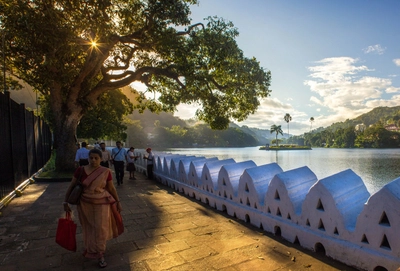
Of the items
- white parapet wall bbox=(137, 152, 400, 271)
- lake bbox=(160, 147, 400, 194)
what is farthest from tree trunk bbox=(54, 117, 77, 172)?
lake bbox=(160, 147, 400, 194)

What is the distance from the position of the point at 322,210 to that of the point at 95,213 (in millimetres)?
2862

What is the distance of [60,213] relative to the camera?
5.37 metres

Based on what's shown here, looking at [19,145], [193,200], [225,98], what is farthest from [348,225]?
[225,98]

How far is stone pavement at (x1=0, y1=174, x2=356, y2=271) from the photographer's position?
298cm

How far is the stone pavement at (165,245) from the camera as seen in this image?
298cm

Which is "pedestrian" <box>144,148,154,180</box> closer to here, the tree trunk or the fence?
the tree trunk

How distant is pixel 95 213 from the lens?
3.09 m

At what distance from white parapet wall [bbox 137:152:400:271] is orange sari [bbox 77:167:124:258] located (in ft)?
7.96

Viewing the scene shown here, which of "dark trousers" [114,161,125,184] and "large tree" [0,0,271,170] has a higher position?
"large tree" [0,0,271,170]

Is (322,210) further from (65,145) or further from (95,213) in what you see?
(65,145)

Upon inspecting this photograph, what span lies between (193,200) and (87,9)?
22.1 feet

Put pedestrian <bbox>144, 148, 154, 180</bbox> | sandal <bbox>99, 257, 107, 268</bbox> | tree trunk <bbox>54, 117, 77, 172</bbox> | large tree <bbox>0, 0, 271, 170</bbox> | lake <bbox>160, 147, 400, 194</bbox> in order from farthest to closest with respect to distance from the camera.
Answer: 1. lake <bbox>160, 147, 400, 194</bbox>
2. tree trunk <bbox>54, 117, 77, 172</bbox>
3. pedestrian <bbox>144, 148, 154, 180</bbox>
4. large tree <bbox>0, 0, 271, 170</bbox>
5. sandal <bbox>99, 257, 107, 268</bbox>

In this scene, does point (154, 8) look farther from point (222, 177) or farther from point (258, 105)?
point (222, 177)

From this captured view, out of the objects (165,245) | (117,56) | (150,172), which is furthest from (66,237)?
(117,56)
